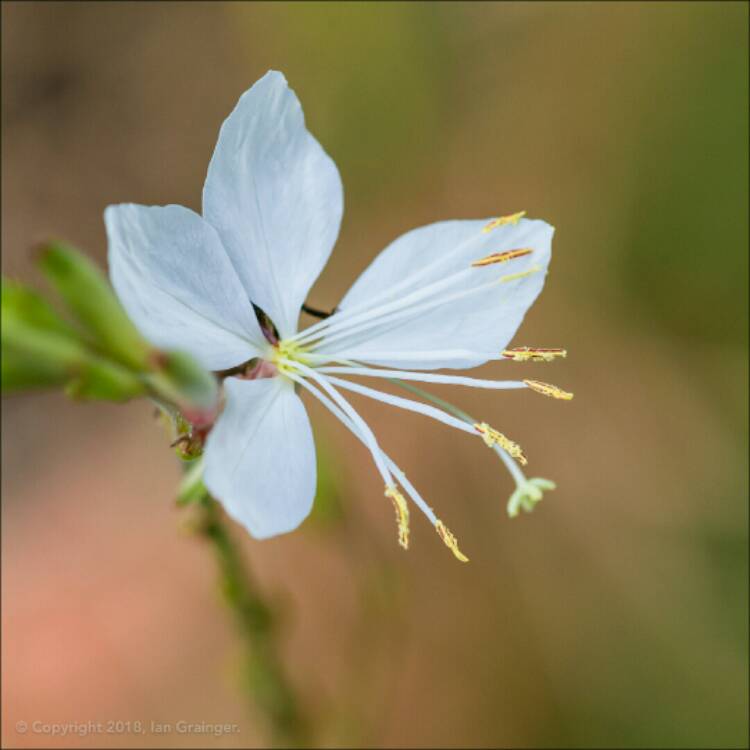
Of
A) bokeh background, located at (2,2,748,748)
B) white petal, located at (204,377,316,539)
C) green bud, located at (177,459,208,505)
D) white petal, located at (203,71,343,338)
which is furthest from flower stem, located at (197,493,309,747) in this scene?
bokeh background, located at (2,2,748,748)

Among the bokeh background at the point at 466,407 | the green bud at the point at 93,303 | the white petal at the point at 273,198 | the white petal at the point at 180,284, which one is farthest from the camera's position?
the bokeh background at the point at 466,407

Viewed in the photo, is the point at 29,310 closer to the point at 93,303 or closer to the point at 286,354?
the point at 93,303

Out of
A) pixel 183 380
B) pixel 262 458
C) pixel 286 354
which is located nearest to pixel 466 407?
pixel 286 354

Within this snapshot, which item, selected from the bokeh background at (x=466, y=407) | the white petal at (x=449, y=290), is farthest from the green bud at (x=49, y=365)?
the bokeh background at (x=466, y=407)

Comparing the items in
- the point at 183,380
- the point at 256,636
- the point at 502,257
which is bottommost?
the point at 256,636

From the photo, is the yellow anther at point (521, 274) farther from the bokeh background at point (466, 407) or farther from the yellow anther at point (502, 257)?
the bokeh background at point (466, 407)

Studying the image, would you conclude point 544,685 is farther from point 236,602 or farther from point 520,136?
point 520,136

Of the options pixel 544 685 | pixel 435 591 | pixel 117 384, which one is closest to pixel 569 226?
pixel 435 591

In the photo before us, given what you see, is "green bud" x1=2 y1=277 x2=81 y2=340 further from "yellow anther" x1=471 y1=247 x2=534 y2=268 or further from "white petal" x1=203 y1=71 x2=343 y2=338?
"yellow anther" x1=471 y1=247 x2=534 y2=268
